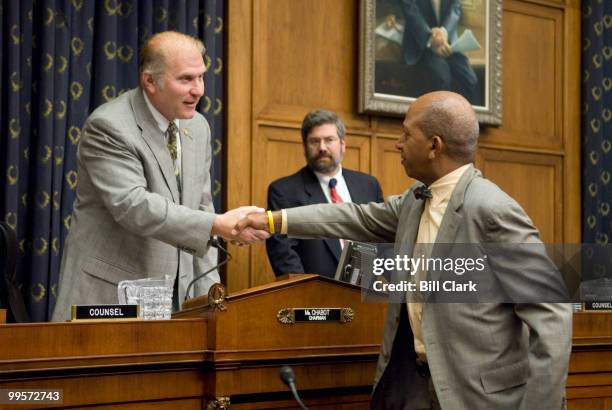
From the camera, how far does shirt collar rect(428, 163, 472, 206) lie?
2797 millimetres

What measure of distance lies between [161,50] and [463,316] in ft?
5.78

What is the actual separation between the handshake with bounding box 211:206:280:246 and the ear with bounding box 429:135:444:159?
2.38 ft

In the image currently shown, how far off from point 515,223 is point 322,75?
3.70 m

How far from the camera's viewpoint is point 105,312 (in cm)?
270

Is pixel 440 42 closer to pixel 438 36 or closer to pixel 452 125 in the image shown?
pixel 438 36

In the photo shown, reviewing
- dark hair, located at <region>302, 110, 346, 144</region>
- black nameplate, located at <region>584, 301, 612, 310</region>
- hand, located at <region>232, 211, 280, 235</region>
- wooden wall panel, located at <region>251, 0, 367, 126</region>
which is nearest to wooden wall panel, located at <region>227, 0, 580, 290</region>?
wooden wall panel, located at <region>251, 0, 367, 126</region>

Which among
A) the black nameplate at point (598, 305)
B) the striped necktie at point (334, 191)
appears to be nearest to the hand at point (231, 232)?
the black nameplate at point (598, 305)

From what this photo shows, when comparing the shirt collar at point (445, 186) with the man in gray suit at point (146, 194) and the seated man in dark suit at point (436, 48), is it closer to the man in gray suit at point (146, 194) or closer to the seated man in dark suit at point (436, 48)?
the man in gray suit at point (146, 194)

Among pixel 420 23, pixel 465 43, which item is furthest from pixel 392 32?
pixel 465 43

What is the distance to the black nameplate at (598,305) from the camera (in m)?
3.57

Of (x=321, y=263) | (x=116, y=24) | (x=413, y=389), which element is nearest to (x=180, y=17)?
(x=116, y=24)

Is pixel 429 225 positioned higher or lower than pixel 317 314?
higher

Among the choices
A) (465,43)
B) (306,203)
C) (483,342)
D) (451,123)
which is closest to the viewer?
(483,342)

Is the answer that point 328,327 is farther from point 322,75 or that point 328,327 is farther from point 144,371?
point 322,75
